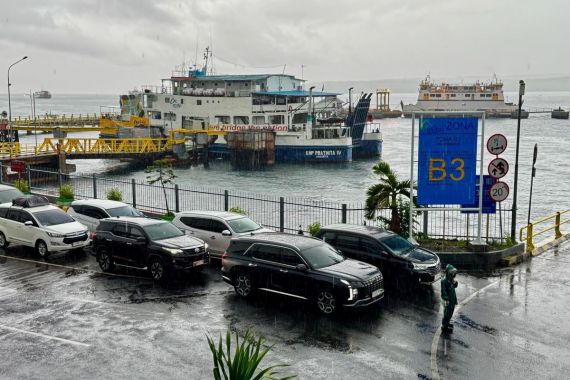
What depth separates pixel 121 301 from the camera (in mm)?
14898

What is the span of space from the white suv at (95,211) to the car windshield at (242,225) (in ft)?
14.5

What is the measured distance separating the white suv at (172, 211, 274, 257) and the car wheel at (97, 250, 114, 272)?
Answer: 2.52 m

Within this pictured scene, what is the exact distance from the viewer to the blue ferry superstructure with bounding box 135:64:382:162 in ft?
238

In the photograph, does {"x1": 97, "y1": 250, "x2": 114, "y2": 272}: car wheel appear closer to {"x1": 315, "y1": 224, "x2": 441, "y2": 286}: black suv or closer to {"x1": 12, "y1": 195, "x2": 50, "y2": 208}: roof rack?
{"x1": 12, "y1": 195, "x2": 50, "y2": 208}: roof rack

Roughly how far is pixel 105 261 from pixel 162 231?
6.13 ft

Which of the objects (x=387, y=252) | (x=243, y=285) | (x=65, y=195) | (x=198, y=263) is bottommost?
(x=243, y=285)

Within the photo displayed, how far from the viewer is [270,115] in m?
74.5

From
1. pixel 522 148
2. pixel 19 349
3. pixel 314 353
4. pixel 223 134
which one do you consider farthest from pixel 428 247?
pixel 522 148

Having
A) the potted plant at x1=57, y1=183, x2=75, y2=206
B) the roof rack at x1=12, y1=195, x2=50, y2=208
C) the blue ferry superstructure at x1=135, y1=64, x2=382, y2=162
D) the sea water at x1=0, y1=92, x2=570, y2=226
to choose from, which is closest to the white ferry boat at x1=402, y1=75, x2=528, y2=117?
the sea water at x1=0, y1=92, x2=570, y2=226

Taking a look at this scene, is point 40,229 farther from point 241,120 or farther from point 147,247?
point 241,120

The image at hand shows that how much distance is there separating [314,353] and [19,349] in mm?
5627

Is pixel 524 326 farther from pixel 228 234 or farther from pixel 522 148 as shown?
pixel 522 148

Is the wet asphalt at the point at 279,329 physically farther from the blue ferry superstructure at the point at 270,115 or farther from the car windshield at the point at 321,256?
the blue ferry superstructure at the point at 270,115

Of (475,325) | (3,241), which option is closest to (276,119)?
(3,241)
